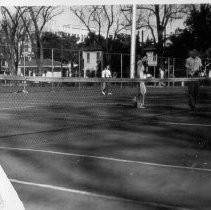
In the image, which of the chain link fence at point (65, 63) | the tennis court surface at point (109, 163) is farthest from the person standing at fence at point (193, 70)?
the chain link fence at point (65, 63)

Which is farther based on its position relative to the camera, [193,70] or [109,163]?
[193,70]

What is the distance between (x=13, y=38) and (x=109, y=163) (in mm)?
22172

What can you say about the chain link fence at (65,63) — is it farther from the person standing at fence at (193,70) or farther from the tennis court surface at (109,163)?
the tennis court surface at (109,163)

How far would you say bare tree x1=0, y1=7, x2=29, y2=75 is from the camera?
2228cm

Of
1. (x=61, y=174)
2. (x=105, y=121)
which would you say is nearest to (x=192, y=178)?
(x=61, y=174)

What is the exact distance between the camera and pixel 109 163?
5.00m

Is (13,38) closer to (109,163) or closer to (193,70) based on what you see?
(193,70)

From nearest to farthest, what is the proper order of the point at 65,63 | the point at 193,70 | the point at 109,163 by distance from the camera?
1. the point at 109,163
2. the point at 193,70
3. the point at 65,63

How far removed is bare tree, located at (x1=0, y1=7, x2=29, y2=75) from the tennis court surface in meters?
13.7

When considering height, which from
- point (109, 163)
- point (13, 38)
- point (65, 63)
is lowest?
point (109, 163)

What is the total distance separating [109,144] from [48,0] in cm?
308

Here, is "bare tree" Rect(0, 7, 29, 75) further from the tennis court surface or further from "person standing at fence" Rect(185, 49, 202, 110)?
the tennis court surface

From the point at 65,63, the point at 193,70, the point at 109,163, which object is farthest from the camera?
the point at 65,63

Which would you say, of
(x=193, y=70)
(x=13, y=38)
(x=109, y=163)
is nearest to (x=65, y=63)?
(x=13, y=38)
